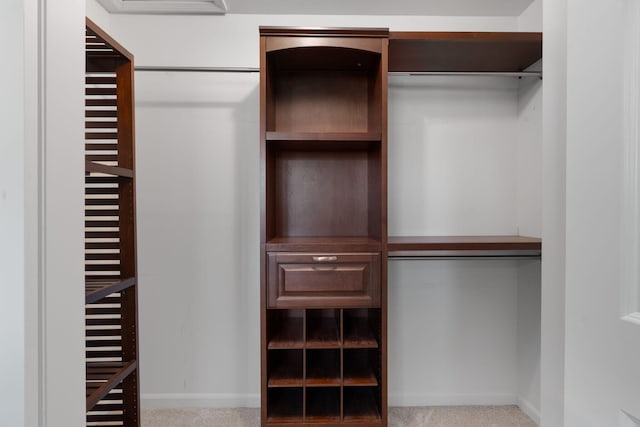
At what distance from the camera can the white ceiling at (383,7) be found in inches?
81.4

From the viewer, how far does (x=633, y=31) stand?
0.49m

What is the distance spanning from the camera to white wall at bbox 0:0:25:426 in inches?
24.7

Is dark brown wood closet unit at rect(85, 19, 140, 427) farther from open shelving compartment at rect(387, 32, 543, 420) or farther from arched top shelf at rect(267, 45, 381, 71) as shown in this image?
open shelving compartment at rect(387, 32, 543, 420)

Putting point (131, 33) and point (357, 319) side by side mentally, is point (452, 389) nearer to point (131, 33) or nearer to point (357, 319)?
point (357, 319)

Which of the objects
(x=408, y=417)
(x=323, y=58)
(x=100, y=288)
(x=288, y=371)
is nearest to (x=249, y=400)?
(x=288, y=371)

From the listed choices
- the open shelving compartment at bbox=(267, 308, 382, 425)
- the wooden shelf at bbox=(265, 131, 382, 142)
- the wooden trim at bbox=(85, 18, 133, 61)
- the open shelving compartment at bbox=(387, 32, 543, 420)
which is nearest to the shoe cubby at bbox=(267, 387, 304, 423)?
the open shelving compartment at bbox=(267, 308, 382, 425)

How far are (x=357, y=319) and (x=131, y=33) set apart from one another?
6.84 ft

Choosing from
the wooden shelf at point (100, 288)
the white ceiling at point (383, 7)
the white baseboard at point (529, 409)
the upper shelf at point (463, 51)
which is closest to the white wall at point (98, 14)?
the white ceiling at point (383, 7)

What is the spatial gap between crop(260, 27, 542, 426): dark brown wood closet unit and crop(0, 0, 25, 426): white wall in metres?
1.11

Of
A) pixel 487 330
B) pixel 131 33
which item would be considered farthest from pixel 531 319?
pixel 131 33

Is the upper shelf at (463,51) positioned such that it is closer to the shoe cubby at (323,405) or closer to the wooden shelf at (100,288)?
the wooden shelf at (100,288)

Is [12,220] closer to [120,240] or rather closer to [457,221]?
[120,240]

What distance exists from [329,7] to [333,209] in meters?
1.13

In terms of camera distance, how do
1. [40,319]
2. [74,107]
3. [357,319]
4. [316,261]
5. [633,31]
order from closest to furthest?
[633,31], [40,319], [74,107], [316,261], [357,319]
